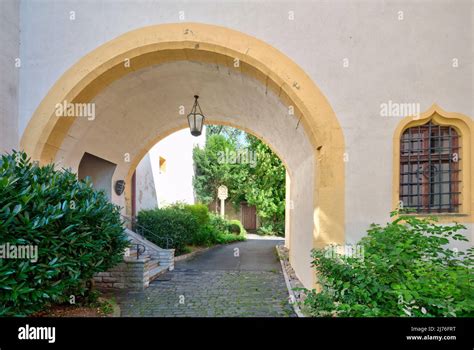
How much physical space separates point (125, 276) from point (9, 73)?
4127mm

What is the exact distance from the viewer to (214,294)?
5.32 metres

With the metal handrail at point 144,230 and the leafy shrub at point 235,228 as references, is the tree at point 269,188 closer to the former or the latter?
the leafy shrub at point 235,228

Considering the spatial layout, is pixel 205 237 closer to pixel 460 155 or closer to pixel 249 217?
pixel 249 217

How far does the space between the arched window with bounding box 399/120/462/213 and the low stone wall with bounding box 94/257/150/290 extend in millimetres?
4958

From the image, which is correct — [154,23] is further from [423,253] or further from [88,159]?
[423,253]

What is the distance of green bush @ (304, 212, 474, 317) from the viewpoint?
244 centimetres

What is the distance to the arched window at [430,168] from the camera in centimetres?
413

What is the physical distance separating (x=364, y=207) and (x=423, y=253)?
118 centimetres

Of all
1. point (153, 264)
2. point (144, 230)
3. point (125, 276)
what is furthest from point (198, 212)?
point (125, 276)

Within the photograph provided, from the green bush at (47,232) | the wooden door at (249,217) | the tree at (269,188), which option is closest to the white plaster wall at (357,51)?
the green bush at (47,232)

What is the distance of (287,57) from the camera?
4344 millimetres

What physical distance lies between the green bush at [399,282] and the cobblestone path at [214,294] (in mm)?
1723

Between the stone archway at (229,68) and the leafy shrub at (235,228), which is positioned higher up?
the stone archway at (229,68)
